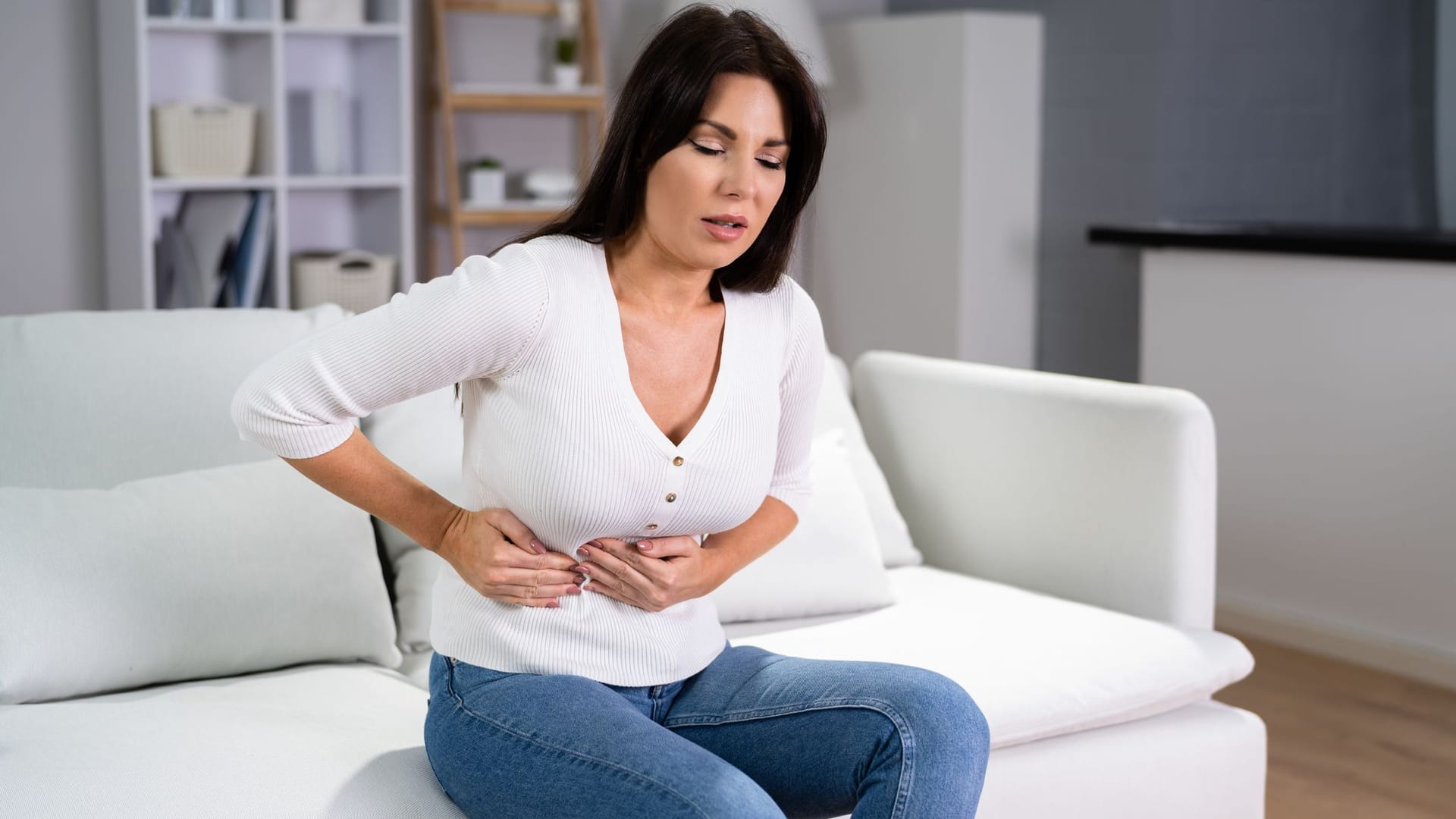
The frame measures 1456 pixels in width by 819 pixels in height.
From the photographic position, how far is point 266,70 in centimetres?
382

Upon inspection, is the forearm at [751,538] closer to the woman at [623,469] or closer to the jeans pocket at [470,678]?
the woman at [623,469]

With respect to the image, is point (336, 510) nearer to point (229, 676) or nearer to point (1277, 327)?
point (229, 676)

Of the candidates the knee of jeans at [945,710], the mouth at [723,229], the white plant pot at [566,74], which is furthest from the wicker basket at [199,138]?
the knee of jeans at [945,710]

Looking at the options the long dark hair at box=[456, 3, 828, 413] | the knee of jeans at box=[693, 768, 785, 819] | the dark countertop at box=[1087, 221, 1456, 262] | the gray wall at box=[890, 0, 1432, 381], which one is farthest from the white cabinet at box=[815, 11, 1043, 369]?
the knee of jeans at box=[693, 768, 785, 819]

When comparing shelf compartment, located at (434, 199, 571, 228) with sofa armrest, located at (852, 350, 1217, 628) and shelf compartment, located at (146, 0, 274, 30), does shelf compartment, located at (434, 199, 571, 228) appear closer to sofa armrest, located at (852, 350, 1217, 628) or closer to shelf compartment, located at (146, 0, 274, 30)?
shelf compartment, located at (146, 0, 274, 30)

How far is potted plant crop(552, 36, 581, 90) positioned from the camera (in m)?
4.48

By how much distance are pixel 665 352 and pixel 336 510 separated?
0.62 m

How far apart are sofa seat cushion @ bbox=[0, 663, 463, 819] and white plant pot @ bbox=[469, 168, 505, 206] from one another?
2804 millimetres

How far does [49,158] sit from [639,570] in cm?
→ 307

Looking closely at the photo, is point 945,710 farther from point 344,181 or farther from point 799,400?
point 344,181

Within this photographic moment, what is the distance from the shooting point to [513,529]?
1458mm

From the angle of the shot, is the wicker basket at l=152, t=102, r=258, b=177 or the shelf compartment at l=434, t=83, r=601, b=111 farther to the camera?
the shelf compartment at l=434, t=83, r=601, b=111

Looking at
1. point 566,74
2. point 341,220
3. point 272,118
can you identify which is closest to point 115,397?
point 272,118

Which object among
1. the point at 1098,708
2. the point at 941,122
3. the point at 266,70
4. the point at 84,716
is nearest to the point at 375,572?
the point at 84,716
